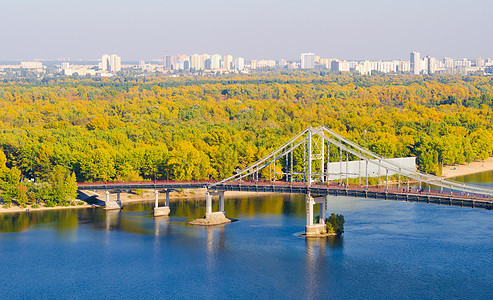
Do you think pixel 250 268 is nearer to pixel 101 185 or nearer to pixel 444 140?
pixel 101 185

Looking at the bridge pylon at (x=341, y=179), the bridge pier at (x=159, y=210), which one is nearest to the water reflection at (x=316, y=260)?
the bridge pylon at (x=341, y=179)

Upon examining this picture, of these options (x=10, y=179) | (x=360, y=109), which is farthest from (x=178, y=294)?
(x=360, y=109)

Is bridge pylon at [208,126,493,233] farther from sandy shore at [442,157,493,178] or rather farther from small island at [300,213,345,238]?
sandy shore at [442,157,493,178]

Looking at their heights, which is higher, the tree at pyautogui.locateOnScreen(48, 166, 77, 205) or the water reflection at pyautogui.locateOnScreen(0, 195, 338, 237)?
the tree at pyautogui.locateOnScreen(48, 166, 77, 205)

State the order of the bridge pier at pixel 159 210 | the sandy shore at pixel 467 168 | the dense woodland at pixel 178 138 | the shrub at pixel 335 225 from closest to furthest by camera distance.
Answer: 1. the shrub at pixel 335 225
2. the bridge pier at pixel 159 210
3. the dense woodland at pixel 178 138
4. the sandy shore at pixel 467 168

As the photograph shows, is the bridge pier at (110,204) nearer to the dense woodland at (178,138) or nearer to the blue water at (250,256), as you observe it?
the blue water at (250,256)

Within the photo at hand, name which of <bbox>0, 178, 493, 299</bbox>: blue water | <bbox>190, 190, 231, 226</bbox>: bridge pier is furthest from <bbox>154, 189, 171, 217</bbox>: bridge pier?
<bbox>190, 190, 231, 226</bbox>: bridge pier
